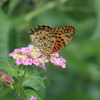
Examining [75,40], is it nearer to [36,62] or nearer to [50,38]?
[50,38]

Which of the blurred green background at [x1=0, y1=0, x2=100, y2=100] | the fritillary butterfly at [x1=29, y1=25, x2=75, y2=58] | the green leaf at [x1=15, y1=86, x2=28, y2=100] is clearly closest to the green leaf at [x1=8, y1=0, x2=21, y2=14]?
the blurred green background at [x1=0, y1=0, x2=100, y2=100]

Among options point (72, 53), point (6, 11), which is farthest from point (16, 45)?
point (72, 53)

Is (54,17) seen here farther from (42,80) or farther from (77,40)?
(42,80)

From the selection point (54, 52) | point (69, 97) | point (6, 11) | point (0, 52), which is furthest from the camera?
point (69, 97)

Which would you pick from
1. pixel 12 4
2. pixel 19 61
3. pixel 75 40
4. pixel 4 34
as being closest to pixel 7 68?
pixel 19 61

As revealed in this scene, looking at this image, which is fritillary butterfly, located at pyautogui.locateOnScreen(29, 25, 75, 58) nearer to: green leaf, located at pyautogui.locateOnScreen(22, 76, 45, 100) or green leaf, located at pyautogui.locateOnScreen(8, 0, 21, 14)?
green leaf, located at pyautogui.locateOnScreen(22, 76, 45, 100)
